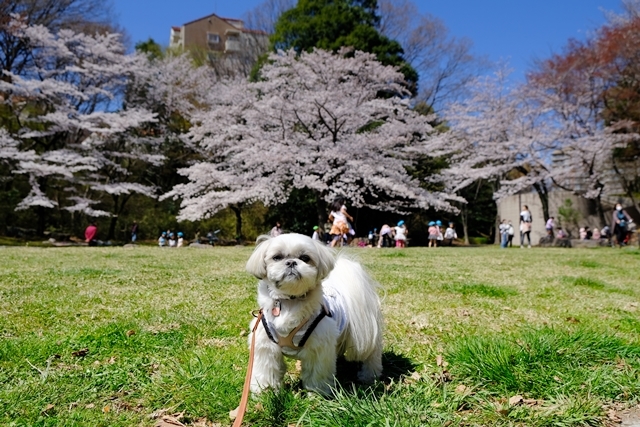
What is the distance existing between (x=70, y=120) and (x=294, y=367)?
2374 cm

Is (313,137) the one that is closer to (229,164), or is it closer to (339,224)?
(229,164)

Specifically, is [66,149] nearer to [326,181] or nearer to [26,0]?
[26,0]

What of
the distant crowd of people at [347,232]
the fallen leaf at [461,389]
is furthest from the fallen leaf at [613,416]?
the distant crowd of people at [347,232]

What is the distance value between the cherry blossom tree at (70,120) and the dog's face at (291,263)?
22334 mm

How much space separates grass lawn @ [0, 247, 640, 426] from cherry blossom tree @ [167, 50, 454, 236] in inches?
606

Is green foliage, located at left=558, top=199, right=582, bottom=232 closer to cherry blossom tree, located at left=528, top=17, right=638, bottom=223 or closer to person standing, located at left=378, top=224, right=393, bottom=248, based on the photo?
cherry blossom tree, located at left=528, top=17, right=638, bottom=223

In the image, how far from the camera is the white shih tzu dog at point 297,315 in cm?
254

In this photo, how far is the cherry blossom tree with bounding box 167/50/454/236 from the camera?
20719mm

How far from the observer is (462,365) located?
2984 mm

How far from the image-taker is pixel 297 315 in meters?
2.58

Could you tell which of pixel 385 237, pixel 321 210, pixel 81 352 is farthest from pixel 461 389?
pixel 385 237

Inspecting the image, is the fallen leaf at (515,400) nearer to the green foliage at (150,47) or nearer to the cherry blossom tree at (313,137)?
the cherry blossom tree at (313,137)

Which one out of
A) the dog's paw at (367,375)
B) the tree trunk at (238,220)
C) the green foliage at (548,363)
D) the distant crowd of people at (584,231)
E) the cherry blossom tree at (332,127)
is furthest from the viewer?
the tree trunk at (238,220)

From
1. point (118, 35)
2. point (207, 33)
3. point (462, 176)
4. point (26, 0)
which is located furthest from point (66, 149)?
point (207, 33)
